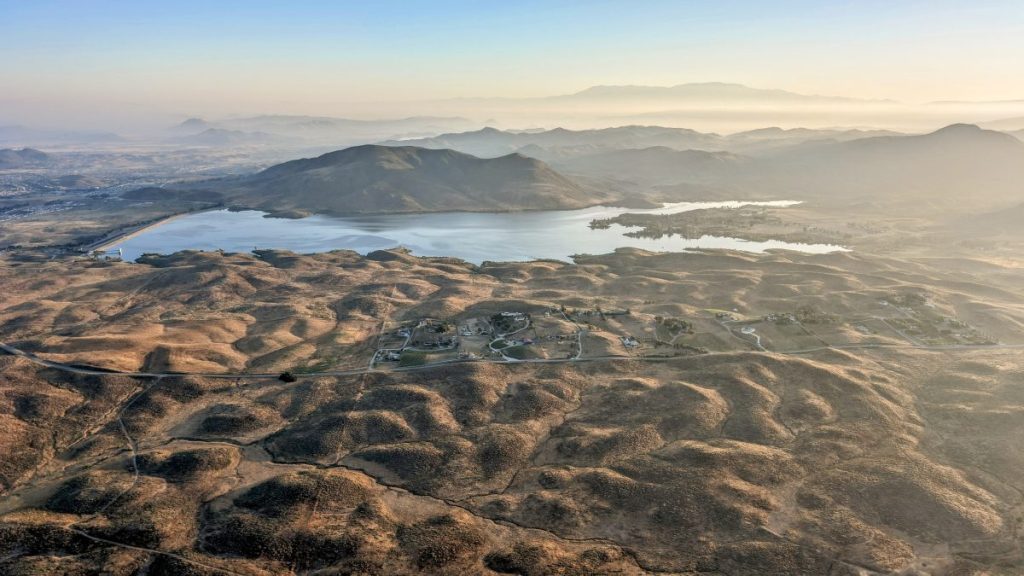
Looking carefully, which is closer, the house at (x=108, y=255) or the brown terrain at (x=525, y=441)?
the brown terrain at (x=525, y=441)

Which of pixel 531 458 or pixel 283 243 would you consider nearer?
pixel 531 458

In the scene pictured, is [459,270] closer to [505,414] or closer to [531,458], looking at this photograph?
[505,414]

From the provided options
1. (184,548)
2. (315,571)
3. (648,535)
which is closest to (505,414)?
(648,535)

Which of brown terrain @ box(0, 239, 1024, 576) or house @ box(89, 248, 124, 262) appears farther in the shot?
house @ box(89, 248, 124, 262)

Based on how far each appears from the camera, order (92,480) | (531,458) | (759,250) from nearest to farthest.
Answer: (92,480) < (531,458) < (759,250)

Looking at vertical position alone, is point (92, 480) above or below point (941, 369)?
below

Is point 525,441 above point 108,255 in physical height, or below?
below

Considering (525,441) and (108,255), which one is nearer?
(525,441)

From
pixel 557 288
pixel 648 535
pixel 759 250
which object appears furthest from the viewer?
pixel 759 250
